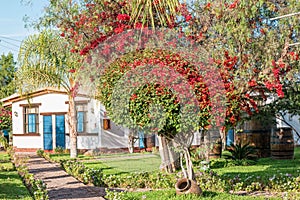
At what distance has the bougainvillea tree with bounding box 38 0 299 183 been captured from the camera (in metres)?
7.55

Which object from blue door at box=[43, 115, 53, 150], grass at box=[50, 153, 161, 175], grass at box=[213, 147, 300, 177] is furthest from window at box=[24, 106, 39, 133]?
grass at box=[213, 147, 300, 177]

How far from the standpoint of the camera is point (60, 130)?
69.6ft

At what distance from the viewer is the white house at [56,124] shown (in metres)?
19.4

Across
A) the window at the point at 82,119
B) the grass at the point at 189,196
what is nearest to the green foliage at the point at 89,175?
the grass at the point at 189,196

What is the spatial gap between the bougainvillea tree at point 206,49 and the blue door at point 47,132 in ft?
34.6

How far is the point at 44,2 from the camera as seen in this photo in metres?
13.9

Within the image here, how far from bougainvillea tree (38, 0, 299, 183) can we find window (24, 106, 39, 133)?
37.5 feet

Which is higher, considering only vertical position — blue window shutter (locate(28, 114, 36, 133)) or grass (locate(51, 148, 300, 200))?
blue window shutter (locate(28, 114, 36, 133))

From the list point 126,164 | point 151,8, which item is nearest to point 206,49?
point 151,8

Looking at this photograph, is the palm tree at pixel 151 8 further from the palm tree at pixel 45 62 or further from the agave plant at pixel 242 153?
the palm tree at pixel 45 62

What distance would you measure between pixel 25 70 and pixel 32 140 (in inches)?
264

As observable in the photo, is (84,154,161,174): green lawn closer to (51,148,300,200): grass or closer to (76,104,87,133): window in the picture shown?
(51,148,300,200): grass

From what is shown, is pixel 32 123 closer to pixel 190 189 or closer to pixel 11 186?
pixel 11 186

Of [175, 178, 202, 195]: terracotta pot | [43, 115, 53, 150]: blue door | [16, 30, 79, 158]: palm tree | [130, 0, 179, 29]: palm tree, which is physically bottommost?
[175, 178, 202, 195]: terracotta pot
